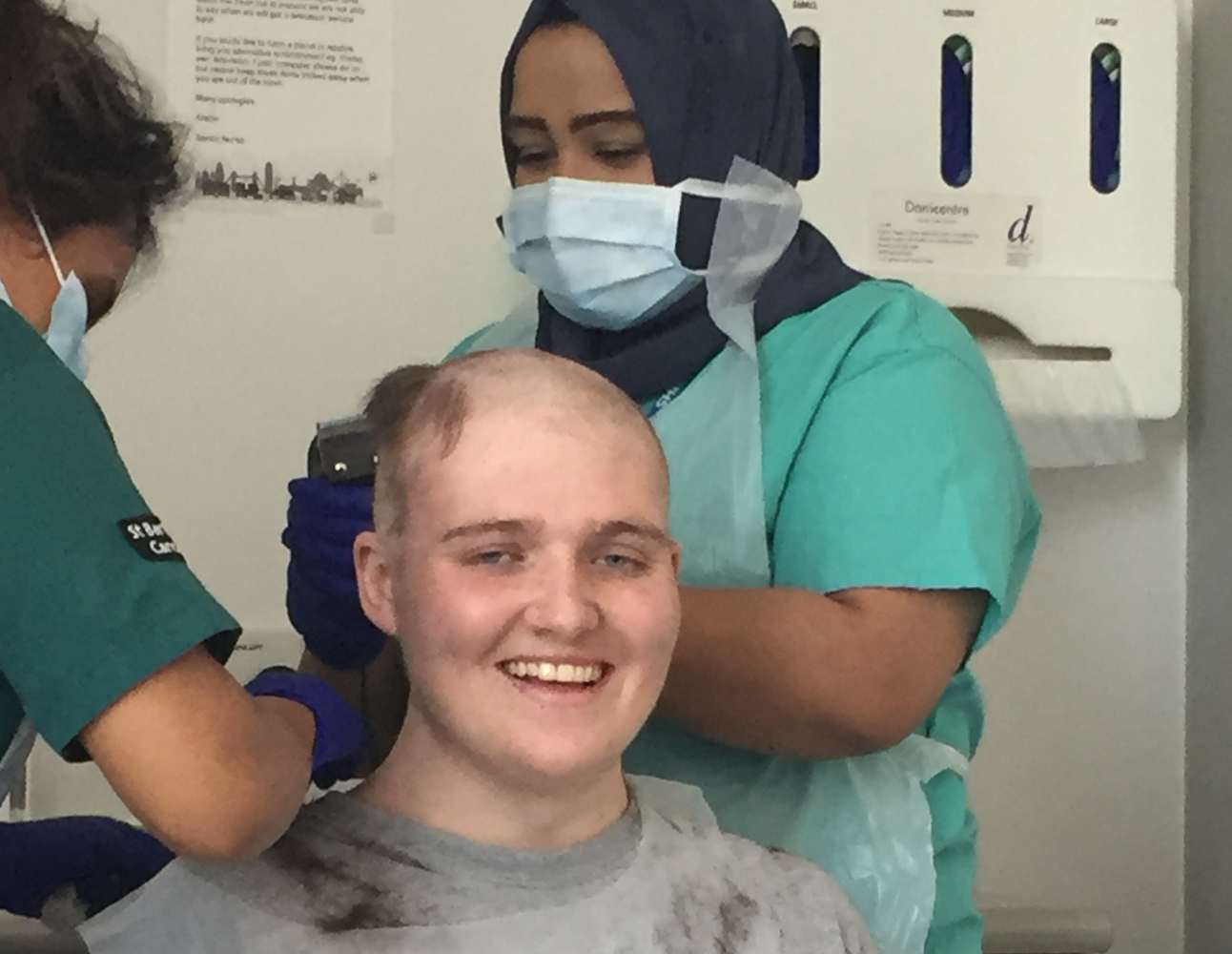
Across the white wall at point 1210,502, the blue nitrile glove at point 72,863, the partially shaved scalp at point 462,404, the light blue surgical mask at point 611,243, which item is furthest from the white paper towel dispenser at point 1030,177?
the blue nitrile glove at point 72,863

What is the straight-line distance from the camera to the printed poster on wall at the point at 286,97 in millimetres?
1550

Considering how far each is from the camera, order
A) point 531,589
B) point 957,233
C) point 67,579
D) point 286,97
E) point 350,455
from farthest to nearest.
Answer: point 957,233 < point 286,97 < point 350,455 < point 531,589 < point 67,579

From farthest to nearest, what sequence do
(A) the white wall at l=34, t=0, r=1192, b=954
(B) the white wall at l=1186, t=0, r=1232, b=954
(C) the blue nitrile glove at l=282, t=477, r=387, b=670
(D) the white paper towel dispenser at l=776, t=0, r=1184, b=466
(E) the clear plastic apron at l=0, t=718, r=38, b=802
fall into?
1. (B) the white wall at l=1186, t=0, r=1232, b=954
2. (D) the white paper towel dispenser at l=776, t=0, r=1184, b=466
3. (A) the white wall at l=34, t=0, r=1192, b=954
4. (C) the blue nitrile glove at l=282, t=477, r=387, b=670
5. (E) the clear plastic apron at l=0, t=718, r=38, b=802

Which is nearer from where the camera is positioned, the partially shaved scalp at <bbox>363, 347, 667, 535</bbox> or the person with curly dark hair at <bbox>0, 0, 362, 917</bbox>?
the person with curly dark hair at <bbox>0, 0, 362, 917</bbox>

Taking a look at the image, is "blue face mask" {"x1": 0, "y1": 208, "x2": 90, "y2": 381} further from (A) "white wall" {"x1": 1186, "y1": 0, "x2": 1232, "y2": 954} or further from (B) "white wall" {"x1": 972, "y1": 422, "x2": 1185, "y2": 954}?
(A) "white wall" {"x1": 1186, "y1": 0, "x2": 1232, "y2": 954}

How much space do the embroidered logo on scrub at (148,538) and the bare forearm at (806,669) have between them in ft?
1.30

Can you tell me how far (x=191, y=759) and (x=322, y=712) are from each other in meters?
0.17

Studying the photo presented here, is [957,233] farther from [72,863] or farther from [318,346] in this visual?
[72,863]

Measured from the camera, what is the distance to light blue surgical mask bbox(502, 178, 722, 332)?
1141 millimetres

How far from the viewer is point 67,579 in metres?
0.67

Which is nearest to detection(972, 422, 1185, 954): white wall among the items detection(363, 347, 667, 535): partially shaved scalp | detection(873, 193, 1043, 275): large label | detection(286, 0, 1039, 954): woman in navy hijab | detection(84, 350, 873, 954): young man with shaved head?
detection(873, 193, 1043, 275): large label

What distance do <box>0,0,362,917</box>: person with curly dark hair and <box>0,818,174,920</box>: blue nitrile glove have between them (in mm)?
146

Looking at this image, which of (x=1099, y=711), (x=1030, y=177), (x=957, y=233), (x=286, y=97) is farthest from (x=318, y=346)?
(x=1099, y=711)

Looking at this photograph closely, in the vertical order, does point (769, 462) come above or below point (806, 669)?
above
